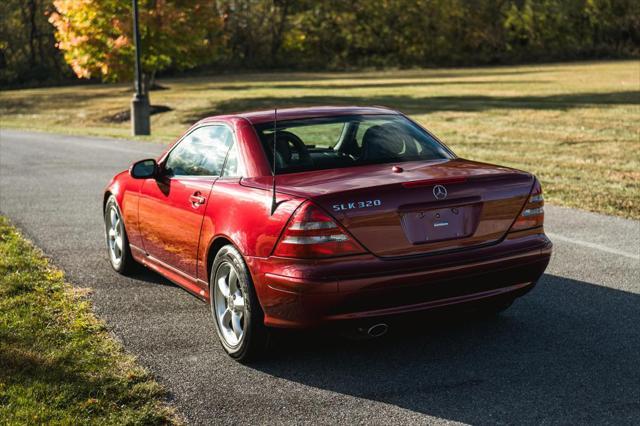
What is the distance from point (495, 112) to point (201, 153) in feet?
67.2

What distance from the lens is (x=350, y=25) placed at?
70750 millimetres

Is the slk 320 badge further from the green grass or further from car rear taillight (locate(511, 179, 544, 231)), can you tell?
the green grass

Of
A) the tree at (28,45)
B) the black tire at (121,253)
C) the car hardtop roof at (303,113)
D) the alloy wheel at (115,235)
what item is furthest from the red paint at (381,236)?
the tree at (28,45)

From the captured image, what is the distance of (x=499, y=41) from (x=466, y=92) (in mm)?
36944

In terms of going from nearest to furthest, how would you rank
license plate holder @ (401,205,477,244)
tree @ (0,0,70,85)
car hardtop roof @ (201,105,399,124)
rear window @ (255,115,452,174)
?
license plate holder @ (401,205,477,244) → rear window @ (255,115,452,174) → car hardtop roof @ (201,105,399,124) → tree @ (0,0,70,85)

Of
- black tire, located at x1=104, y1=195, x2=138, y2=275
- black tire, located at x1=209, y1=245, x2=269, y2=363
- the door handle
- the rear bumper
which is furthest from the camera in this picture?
black tire, located at x1=104, y1=195, x2=138, y2=275

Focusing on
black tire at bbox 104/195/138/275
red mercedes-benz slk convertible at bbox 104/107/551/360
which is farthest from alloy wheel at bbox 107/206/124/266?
red mercedes-benz slk convertible at bbox 104/107/551/360

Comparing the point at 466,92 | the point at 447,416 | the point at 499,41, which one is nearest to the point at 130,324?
the point at 447,416

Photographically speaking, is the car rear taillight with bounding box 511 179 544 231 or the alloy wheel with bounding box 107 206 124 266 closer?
the car rear taillight with bounding box 511 179 544 231

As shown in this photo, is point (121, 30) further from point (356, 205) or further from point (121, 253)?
point (356, 205)

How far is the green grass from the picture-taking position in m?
4.50

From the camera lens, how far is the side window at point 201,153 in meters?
6.09

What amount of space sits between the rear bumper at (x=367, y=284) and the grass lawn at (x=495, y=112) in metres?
6.02

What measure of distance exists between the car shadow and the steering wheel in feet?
3.72
